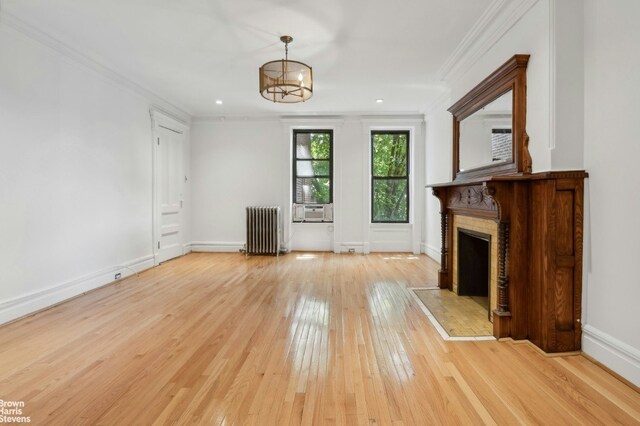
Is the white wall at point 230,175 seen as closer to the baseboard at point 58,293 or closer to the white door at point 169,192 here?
the white door at point 169,192

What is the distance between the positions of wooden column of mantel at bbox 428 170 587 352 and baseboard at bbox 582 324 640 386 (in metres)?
0.07

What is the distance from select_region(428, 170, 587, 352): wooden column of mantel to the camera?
86.4 inches

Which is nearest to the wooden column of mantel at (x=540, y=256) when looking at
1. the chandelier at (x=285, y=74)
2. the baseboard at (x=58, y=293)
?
the chandelier at (x=285, y=74)

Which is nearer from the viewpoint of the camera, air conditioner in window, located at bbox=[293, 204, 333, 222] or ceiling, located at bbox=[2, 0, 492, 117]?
ceiling, located at bbox=[2, 0, 492, 117]

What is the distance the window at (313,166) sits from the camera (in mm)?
6633

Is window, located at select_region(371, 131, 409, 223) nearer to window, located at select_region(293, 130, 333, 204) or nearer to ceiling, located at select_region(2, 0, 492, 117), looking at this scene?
window, located at select_region(293, 130, 333, 204)

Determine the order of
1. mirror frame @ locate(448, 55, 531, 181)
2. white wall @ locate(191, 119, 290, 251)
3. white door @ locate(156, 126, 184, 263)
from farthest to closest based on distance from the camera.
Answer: white wall @ locate(191, 119, 290, 251), white door @ locate(156, 126, 184, 263), mirror frame @ locate(448, 55, 531, 181)

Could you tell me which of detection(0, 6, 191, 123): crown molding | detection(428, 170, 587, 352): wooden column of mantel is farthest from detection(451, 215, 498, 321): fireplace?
detection(0, 6, 191, 123): crown molding

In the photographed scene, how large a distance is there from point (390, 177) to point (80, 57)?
5.22 m

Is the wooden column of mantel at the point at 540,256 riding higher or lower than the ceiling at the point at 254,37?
lower

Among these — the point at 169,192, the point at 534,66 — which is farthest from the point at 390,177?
the point at 169,192

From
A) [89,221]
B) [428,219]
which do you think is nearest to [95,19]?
[89,221]

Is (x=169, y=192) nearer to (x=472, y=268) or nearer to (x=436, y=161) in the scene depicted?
(x=436, y=161)

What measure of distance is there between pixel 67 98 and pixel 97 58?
25.4 inches
